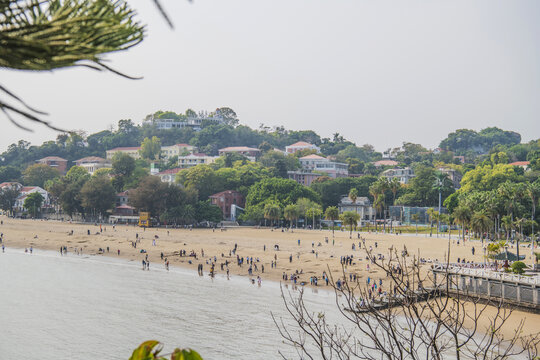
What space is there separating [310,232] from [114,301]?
170 ft

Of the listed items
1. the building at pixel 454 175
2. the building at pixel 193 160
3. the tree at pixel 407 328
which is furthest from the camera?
the building at pixel 193 160

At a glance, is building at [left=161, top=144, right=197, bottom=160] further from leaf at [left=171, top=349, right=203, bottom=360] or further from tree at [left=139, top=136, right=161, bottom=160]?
leaf at [left=171, top=349, right=203, bottom=360]

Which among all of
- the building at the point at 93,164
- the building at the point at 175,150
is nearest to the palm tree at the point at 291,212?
the building at the point at 93,164

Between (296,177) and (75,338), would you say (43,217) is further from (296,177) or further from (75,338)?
(75,338)

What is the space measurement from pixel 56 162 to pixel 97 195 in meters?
79.6

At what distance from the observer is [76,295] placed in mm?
38812

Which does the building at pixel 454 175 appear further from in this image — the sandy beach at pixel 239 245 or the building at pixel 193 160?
the sandy beach at pixel 239 245

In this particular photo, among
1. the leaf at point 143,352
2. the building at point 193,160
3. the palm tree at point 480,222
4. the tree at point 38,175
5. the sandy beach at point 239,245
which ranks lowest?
the sandy beach at point 239,245

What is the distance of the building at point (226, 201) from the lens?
105m

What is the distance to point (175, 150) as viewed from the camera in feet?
627

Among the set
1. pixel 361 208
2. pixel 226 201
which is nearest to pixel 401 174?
pixel 361 208

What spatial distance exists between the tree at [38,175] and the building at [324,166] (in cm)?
7190

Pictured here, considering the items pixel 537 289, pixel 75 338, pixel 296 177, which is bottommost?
pixel 75 338

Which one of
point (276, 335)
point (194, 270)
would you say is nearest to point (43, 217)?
point (194, 270)
